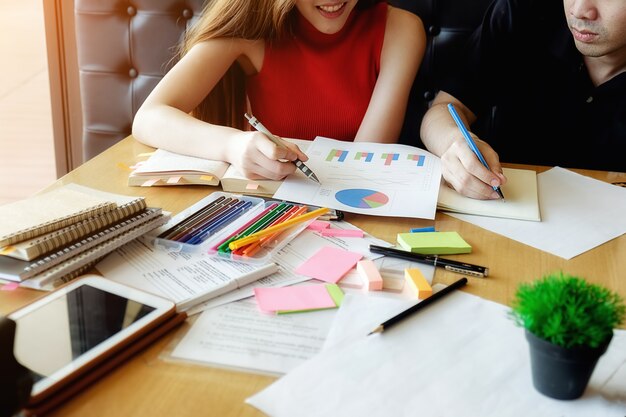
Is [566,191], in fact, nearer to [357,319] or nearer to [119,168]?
[357,319]

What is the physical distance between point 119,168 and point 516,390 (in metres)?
0.79

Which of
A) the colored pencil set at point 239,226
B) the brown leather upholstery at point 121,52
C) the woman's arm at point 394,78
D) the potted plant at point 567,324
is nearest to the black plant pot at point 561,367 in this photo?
the potted plant at point 567,324

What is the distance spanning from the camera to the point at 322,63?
56.9 inches

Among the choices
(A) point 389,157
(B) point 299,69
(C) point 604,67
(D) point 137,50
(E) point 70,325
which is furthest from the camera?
(D) point 137,50

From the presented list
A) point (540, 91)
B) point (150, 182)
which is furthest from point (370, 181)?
point (540, 91)

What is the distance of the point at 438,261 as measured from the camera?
2.58 feet

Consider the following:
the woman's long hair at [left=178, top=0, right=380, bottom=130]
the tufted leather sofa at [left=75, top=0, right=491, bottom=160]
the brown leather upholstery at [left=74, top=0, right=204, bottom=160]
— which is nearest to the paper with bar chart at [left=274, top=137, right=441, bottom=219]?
the woman's long hair at [left=178, top=0, right=380, bottom=130]

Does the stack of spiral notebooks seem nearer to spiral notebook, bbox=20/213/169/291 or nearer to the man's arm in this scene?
spiral notebook, bbox=20/213/169/291

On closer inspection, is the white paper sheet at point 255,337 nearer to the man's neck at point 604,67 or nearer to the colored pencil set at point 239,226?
the colored pencil set at point 239,226

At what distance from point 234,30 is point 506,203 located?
2.30ft

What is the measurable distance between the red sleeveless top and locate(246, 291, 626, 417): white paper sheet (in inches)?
33.0

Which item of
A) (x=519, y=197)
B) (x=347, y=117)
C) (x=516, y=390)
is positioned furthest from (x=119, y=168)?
(x=516, y=390)

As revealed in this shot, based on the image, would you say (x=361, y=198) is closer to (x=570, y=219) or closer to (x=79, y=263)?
(x=570, y=219)

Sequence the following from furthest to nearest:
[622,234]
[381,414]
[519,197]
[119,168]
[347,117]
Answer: [347,117] → [119,168] → [519,197] → [622,234] → [381,414]
